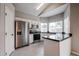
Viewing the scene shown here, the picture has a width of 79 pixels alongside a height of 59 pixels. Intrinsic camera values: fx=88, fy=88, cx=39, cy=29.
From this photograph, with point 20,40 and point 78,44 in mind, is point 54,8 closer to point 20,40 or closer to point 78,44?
point 78,44

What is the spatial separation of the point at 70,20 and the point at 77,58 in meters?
2.68

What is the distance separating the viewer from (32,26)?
262 inches

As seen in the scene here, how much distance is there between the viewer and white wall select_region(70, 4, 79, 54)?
340 centimetres

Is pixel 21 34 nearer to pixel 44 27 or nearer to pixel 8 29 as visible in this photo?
pixel 8 29

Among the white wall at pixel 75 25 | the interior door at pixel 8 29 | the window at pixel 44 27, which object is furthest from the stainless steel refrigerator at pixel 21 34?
the white wall at pixel 75 25

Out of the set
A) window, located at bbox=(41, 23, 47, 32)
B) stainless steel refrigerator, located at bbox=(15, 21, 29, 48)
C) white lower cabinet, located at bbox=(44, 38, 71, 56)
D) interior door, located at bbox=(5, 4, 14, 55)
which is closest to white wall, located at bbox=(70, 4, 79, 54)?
white lower cabinet, located at bbox=(44, 38, 71, 56)

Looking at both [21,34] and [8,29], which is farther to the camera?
[21,34]

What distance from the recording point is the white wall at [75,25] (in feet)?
11.1

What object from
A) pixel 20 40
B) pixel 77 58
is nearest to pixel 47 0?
pixel 77 58

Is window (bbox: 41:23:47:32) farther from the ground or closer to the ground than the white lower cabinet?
farther from the ground

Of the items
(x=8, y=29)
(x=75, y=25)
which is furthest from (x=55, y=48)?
(x=8, y=29)

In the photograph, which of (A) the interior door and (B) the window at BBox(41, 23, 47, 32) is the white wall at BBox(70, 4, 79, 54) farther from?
(B) the window at BBox(41, 23, 47, 32)

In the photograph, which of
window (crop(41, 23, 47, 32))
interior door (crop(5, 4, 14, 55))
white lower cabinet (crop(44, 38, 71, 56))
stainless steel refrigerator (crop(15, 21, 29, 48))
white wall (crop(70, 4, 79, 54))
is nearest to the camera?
white lower cabinet (crop(44, 38, 71, 56))

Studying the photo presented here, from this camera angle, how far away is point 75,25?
3.46 m
